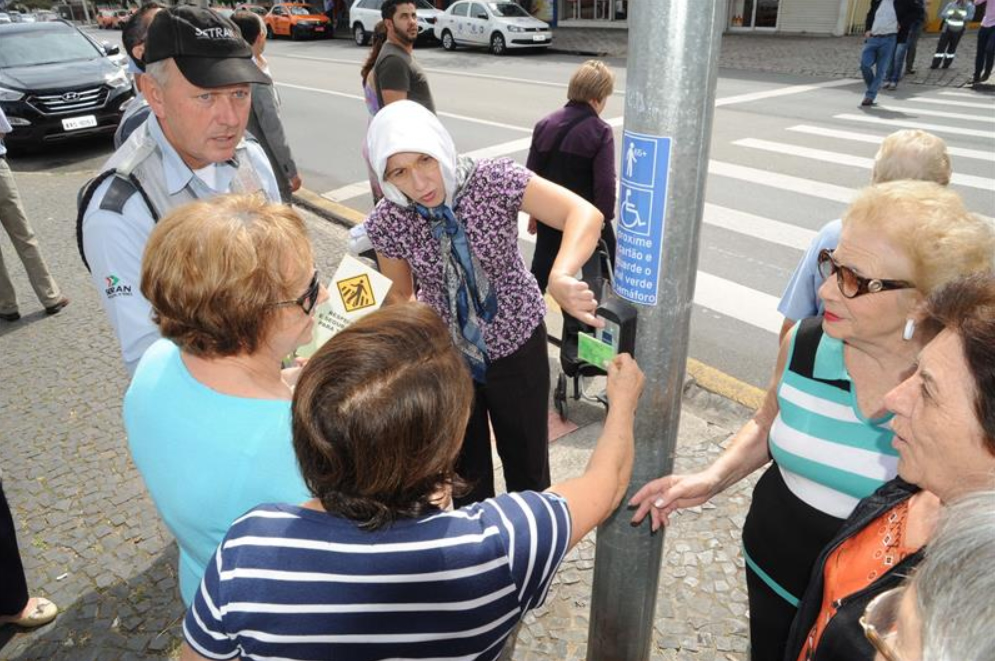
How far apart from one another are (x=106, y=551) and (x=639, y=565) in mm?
2563

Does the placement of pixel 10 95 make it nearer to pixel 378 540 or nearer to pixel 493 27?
pixel 378 540

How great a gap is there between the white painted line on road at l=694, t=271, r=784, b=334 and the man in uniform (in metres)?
3.79

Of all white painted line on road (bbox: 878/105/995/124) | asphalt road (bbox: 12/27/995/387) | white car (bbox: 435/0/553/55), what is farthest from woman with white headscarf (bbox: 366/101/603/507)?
white car (bbox: 435/0/553/55)

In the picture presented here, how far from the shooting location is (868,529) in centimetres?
157

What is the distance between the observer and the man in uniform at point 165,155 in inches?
83.3

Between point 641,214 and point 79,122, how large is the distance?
11.1 m

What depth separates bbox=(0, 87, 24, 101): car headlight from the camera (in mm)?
9906

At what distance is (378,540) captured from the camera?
122 centimetres

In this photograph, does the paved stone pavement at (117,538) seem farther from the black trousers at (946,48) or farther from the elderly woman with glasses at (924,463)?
the black trousers at (946,48)

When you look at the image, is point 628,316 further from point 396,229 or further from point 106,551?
point 106,551

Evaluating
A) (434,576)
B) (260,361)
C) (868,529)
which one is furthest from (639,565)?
(260,361)

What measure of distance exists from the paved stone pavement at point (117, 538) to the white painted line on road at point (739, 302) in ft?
4.26

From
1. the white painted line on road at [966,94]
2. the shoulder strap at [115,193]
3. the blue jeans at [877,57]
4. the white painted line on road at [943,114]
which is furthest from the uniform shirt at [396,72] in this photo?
the white painted line on road at [966,94]

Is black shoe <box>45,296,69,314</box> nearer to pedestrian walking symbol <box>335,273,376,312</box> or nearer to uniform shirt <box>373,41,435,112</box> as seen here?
uniform shirt <box>373,41,435,112</box>
